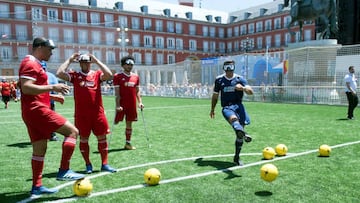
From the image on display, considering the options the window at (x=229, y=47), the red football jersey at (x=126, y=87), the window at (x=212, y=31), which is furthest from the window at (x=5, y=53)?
the red football jersey at (x=126, y=87)

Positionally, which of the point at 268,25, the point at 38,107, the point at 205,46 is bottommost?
the point at 38,107

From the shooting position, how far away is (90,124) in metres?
6.41

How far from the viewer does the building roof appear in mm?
70781

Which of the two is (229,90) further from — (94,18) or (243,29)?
(243,29)

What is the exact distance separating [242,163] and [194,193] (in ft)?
6.63

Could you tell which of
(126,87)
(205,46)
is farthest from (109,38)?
(126,87)

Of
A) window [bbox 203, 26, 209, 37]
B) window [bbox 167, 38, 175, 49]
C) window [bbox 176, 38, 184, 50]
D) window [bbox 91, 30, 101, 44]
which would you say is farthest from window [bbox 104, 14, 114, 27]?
window [bbox 203, 26, 209, 37]

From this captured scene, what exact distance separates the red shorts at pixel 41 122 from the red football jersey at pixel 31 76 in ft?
0.28

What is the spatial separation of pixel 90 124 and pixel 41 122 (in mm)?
1467

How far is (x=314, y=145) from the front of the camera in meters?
8.88

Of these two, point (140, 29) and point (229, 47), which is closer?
point (140, 29)

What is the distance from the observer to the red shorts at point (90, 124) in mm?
6371

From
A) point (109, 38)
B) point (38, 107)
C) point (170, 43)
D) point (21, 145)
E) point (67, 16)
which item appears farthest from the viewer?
point (170, 43)

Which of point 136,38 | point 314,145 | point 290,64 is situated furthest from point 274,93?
point 136,38
